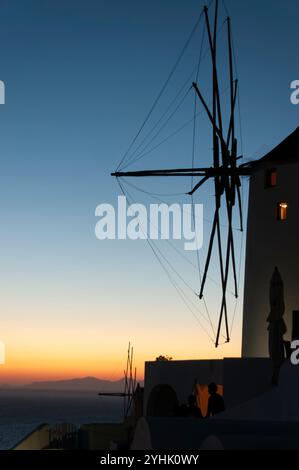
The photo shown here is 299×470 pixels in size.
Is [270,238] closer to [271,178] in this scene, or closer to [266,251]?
[266,251]

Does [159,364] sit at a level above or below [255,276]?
below

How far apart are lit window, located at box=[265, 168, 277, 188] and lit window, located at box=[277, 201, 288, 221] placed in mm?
822

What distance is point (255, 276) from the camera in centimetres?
2933

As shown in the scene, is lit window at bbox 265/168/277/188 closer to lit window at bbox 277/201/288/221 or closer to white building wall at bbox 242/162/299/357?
white building wall at bbox 242/162/299/357

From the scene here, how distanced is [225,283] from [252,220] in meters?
3.43

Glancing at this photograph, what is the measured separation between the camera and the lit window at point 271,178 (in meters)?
28.8

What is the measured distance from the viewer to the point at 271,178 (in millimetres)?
29094

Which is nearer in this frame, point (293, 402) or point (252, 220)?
point (293, 402)

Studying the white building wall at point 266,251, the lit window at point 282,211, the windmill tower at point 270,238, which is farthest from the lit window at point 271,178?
the lit window at point 282,211

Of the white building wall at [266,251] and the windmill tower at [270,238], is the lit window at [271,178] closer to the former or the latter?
the windmill tower at [270,238]

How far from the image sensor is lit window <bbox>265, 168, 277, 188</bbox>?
1136 inches

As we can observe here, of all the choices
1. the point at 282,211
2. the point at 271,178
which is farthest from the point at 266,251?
the point at 271,178
